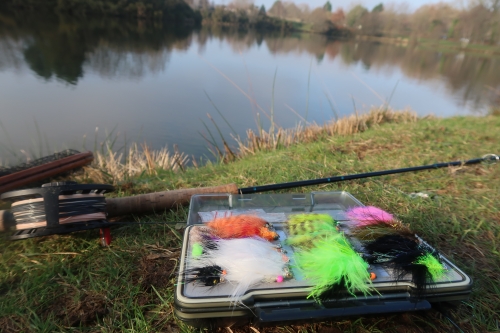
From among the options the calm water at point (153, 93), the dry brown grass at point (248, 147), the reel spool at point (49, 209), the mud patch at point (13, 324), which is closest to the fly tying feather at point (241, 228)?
the reel spool at point (49, 209)

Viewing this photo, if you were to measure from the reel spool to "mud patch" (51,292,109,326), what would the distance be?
32 centimetres

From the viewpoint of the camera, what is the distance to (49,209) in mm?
1408

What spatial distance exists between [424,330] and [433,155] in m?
2.54

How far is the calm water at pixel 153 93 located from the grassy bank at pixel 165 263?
3.16m

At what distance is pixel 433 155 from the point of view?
3.24 m

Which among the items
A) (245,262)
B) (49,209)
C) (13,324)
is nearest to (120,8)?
(49,209)

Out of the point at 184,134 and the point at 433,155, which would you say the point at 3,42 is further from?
the point at 433,155

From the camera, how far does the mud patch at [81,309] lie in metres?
1.18

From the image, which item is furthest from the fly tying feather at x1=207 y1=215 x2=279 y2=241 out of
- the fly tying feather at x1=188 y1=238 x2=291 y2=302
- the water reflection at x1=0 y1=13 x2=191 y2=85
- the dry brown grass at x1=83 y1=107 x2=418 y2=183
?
the water reflection at x1=0 y1=13 x2=191 y2=85

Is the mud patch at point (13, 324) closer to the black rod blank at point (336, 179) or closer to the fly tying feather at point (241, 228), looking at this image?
the fly tying feather at point (241, 228)

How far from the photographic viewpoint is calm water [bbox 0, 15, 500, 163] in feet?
20.0

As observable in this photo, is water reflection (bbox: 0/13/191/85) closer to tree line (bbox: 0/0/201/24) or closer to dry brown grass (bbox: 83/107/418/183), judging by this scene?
dry brown grass (bbox: 83/107/418/183)

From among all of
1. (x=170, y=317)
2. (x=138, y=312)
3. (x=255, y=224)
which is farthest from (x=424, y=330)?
(x=138, y=312)

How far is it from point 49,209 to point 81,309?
1.54ft
